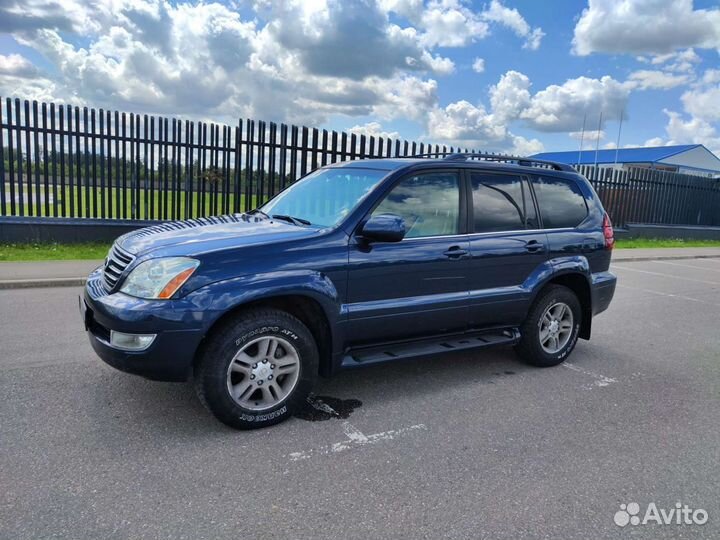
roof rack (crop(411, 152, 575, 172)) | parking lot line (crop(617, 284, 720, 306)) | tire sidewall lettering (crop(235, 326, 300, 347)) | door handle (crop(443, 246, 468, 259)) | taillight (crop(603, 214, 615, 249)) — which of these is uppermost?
roof rack (crop(411, 152, 575, 172))

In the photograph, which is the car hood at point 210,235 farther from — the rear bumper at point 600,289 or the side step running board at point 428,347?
the rear bumper at point 600,289

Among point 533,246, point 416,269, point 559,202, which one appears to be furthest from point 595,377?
point 416,269

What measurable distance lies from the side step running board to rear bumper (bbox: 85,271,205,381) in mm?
1134

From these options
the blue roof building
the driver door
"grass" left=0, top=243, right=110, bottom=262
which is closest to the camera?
the driver door

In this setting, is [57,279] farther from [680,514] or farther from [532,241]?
[680,514]

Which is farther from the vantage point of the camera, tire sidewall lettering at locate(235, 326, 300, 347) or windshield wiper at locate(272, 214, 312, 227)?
windshield wiper at locate(272, 214, 312, 227)

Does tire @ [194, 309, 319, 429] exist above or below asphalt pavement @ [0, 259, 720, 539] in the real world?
above

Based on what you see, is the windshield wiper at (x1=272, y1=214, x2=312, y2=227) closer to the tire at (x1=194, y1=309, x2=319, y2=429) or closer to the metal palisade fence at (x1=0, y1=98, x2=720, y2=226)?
the tire at (x1=194, y1=309, x2=319, y2=429)

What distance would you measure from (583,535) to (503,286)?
2.37m

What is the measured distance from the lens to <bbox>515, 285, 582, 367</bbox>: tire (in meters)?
5.03

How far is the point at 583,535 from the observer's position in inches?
105

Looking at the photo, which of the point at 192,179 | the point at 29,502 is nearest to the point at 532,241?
the point at 29,502

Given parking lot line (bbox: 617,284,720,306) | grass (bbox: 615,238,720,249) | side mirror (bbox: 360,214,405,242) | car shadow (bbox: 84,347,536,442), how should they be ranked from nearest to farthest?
car shadow (bbox: 84,347,536,442) → side mirror (bbox: 360,214,405,242) → parking lot line (bbox: 617,284,720,306) → grass (bbox: 615,238,720,249)

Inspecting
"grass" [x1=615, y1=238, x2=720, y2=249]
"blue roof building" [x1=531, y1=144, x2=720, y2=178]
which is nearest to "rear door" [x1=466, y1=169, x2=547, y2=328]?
"grass" [x1=615, y1=238, x2=720, y2=249]
